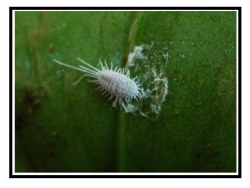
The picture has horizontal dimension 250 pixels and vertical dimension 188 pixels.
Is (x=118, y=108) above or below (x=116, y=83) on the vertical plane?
below

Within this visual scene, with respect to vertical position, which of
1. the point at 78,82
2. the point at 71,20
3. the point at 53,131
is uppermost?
the point at 71,20

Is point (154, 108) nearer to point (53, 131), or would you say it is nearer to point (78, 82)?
point (78, 82)

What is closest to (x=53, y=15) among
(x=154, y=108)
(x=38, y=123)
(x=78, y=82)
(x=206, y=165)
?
(x=78, y=82)
